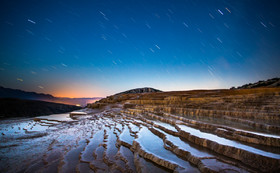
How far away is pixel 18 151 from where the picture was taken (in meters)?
5.53

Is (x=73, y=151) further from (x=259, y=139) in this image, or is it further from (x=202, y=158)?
(x=259, y=139)

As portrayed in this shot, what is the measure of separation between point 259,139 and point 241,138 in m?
0.37

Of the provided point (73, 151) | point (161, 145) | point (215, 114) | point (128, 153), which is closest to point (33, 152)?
point (73, 151)

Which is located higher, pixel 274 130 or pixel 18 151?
pixel 274 130

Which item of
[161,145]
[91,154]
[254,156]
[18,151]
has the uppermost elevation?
[254,156]

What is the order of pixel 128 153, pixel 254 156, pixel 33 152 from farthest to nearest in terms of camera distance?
pixel 33 152, pixel 128 153, pixel 254 156

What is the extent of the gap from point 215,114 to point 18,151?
9899mm

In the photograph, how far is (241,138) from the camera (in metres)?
3.80

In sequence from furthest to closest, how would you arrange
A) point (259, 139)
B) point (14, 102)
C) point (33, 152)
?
point (14, 102) → point (33, 152) → point (259, 139)

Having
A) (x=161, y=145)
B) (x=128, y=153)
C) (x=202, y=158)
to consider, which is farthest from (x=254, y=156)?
(x=128, y=153)

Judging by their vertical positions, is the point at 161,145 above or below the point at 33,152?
above

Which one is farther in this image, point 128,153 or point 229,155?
point 128,153

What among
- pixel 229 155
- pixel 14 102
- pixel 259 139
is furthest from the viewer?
pixel 14 102

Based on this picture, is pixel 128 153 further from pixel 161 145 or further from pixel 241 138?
pixel 241 138
